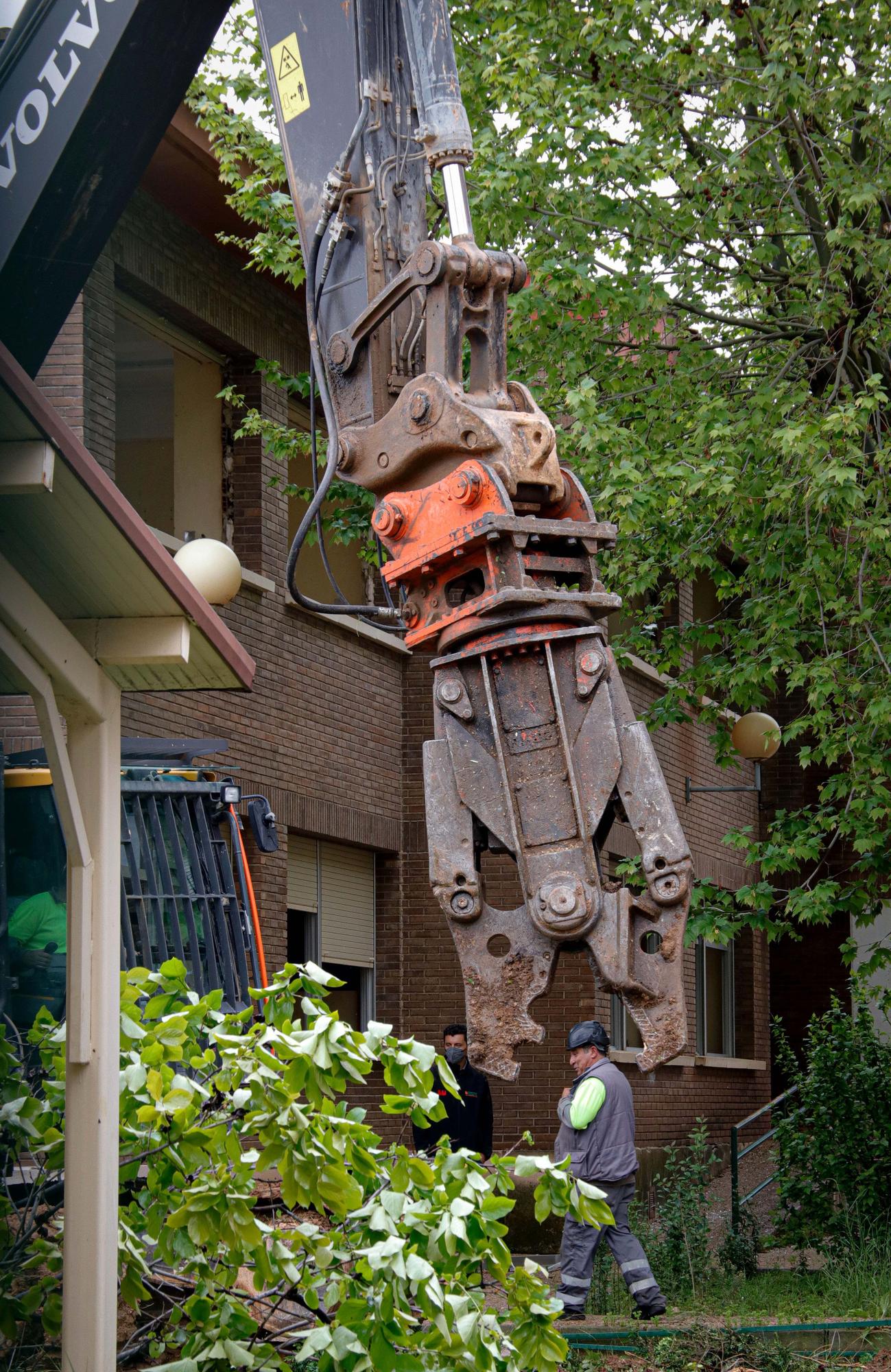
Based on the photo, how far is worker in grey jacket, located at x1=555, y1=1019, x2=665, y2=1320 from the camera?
409 inches

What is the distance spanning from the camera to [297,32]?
7.29m

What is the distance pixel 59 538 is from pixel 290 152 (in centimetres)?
280

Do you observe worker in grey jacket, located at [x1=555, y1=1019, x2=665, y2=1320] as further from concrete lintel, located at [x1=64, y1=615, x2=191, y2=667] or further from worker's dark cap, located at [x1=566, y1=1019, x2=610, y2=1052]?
concrete lintel, located at [x1=64, y1=615, x2=191, y2=667]

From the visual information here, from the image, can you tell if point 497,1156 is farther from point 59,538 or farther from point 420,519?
point 59,538

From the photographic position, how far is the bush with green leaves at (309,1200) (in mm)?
5281

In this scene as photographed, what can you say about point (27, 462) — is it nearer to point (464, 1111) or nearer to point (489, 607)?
point (489, 607)

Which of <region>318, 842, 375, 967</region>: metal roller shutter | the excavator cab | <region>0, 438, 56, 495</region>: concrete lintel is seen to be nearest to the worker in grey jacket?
the excavator cab

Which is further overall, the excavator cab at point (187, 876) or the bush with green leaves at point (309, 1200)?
the excavator cab at point (187, 876)

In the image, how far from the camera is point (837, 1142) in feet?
44.8

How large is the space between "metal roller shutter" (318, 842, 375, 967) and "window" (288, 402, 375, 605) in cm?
231

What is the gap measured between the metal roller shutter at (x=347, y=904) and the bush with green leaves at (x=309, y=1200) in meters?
9.98

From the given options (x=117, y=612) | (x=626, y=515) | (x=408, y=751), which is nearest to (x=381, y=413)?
(x=117, y=612)

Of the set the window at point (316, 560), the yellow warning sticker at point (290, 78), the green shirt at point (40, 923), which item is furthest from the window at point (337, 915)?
the green shirt at point (40, 923)

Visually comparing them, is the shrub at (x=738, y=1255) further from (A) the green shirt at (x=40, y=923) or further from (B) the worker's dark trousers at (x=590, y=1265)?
(A) the green shirt at (x=40, y=923)
